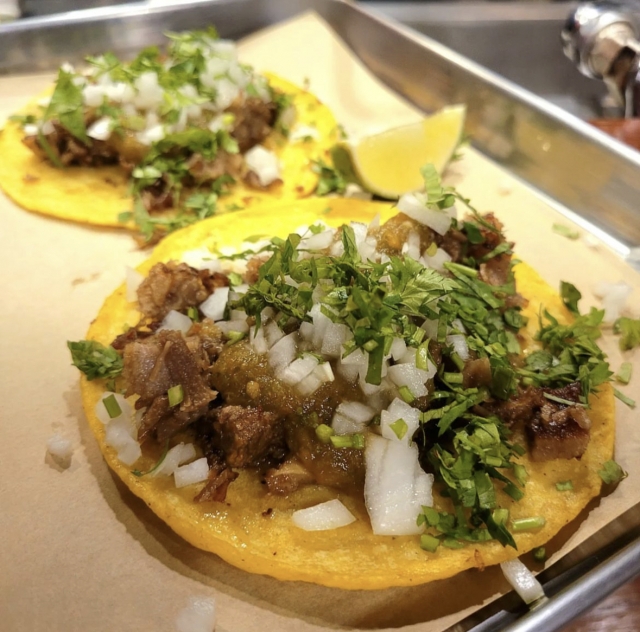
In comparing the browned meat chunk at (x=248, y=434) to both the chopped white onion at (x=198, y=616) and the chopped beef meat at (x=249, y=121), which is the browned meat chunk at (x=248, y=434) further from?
the chopped beef meat at (x=249, y=121)

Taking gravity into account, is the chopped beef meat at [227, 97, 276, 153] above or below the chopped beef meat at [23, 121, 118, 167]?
above

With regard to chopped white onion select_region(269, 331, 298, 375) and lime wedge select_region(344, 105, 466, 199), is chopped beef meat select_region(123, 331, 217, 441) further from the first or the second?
lime wedge select_region(344, 105, 466, 199)

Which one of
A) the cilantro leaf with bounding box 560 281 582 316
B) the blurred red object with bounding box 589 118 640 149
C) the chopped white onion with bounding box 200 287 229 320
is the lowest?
the chopped white onion with bounding box 200 287 229 320

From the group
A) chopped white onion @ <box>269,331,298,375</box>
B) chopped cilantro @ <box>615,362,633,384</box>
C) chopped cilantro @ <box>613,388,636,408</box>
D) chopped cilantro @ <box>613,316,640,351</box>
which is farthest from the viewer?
chopped cilantro @ <box>613,316,640,351</box>

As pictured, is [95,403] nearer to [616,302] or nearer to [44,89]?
[616,302]

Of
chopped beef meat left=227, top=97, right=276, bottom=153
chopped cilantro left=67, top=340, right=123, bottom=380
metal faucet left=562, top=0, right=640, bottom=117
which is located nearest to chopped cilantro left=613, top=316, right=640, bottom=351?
metal faucet left=562, top=0, right=640, bottom=117

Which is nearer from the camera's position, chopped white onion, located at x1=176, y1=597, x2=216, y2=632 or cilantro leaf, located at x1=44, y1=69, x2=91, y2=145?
chopped white onion, located at x1=176, y1=597, x2=216, y2=632

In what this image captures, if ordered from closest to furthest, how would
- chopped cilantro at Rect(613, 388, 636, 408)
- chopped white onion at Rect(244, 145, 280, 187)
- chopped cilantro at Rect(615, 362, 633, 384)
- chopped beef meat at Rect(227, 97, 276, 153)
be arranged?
1. chopped cilantro at Rect(613, 388, 636, 408)
2. chopped cilantro at Rect(615, 362, 633, 384)
3. chopped white onion at Rect(244, 145, 280, 187)
4. chopped beef meat at Rect(227, 97, 276, 153)
